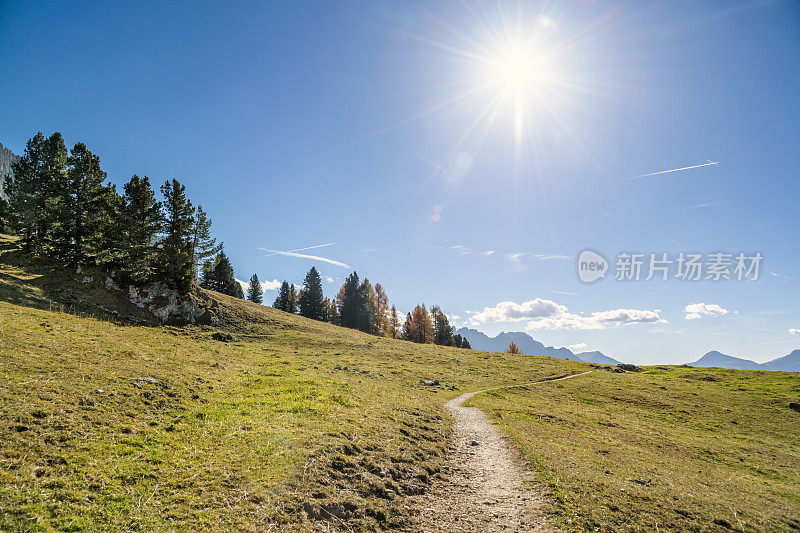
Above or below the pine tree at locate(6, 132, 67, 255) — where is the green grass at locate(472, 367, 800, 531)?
below

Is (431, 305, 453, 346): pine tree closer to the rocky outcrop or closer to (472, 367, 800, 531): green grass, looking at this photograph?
(472, 367, 800, 531): green grass

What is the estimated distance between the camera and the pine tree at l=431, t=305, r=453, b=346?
105125 mm

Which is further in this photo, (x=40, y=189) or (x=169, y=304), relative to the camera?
(x=169, y=304)

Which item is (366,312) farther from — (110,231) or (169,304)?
(110,231)

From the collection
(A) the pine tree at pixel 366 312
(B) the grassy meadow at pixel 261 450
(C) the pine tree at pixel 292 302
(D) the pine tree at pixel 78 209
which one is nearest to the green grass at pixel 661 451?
(B) the grassy meadow at pixel 261 450

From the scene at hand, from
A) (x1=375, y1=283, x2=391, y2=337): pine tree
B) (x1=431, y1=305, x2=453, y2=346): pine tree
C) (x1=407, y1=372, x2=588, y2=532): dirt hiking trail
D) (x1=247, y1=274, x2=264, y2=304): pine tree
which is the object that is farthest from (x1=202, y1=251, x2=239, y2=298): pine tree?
(x1=407, y1=372, x2=588, y2=532): dirt hiking trail

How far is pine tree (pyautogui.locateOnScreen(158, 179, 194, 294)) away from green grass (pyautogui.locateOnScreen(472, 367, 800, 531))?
43.6m

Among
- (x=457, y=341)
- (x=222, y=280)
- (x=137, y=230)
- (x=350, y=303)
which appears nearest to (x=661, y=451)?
(x=137, y=230)

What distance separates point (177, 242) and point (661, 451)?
58943mm

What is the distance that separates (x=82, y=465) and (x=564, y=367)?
3049 inches

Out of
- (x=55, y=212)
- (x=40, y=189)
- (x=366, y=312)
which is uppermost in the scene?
(x=40, y=189)

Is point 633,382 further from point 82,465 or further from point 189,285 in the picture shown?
point 189,285

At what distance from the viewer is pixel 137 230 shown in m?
39.4

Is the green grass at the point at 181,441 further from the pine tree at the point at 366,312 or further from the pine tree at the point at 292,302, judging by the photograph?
the pine tree at the point at 292,302
